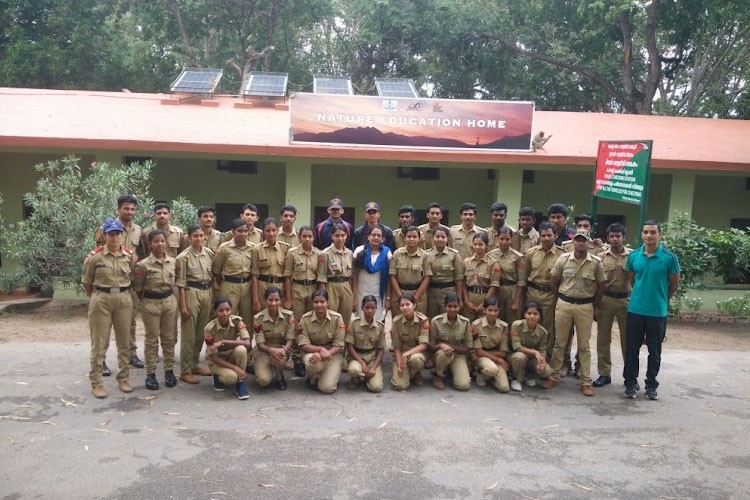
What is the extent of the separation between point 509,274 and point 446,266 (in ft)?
2.13

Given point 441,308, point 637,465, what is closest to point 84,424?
point 441,308

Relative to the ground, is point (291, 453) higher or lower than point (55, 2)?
lower

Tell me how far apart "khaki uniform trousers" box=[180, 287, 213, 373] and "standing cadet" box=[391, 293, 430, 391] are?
72.1 inches

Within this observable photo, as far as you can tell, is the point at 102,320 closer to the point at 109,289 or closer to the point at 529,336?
the point at 109,289

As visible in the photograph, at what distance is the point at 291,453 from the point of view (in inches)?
166

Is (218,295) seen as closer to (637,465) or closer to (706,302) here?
(637,465)

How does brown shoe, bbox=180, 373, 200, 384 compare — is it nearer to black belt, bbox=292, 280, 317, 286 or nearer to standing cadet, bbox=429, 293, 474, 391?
black belt, bbox=292, 280, 317, 286

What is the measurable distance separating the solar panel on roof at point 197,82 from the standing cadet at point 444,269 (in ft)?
29.3

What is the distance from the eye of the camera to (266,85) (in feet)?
45.9

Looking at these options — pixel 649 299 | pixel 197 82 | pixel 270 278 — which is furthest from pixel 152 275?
pixel 197 82

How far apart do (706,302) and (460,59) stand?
46.2 feet

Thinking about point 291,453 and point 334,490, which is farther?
point 291,453

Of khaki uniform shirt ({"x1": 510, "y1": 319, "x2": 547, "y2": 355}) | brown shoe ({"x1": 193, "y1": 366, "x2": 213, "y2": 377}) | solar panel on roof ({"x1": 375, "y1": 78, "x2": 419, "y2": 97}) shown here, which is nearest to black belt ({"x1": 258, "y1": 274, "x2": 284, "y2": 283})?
brown shoe ({"x1": 193, "y1": 366, "x2": 213, "y2": 377})

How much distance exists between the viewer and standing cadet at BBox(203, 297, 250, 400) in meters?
5.29
